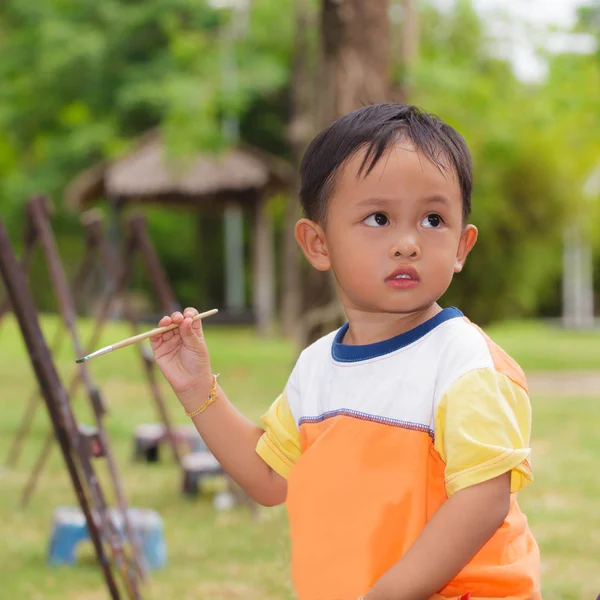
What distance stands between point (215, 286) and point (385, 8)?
21.8 m

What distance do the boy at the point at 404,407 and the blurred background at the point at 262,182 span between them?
285 centimetres

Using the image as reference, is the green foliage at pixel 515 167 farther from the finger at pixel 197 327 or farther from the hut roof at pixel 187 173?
the finger at pixel 197 327

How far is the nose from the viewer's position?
1759mm

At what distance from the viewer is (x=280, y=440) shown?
2076mm

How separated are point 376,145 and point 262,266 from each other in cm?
1889

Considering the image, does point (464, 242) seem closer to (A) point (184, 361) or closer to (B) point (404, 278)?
(B) point (404, 278)

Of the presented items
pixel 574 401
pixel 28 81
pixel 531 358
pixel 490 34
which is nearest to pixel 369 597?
pixel 574 401

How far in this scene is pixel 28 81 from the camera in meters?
26.5

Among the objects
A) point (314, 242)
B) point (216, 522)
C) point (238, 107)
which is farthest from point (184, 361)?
point (238, 107)

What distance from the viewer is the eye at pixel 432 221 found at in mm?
1791

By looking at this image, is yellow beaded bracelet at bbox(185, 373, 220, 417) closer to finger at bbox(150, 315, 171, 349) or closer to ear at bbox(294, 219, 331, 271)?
finger at bbox(150, 315, 171, 349)

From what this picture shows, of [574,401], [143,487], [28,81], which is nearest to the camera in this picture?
[143,487]

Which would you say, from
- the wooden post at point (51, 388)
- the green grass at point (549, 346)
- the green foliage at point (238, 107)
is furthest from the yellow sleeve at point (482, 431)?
the green grass at point (549, 346)

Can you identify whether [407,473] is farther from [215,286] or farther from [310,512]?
[215,286]
